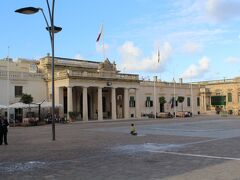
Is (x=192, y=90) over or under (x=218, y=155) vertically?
over

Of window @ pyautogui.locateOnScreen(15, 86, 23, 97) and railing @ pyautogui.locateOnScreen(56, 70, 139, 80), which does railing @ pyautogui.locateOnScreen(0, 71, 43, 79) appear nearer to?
window @ pyautogui.locateOnScreen(15, 86, 23, 97)

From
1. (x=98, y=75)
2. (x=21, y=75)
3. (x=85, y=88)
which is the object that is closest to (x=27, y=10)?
(x=21, y=75)

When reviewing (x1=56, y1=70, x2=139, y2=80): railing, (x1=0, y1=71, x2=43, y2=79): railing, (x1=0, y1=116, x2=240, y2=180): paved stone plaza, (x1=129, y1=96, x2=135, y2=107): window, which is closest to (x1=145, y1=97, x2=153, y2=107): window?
(x1=129, y1=96, x2=135, y2=107): window

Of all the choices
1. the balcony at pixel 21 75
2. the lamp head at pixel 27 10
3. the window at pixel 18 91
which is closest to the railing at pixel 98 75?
the balcony at pixel 21 75

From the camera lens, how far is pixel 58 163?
12.8 m

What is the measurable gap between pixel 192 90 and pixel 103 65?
102 ft

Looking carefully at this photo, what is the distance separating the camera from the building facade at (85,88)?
53938mm

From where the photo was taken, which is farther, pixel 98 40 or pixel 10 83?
pixel 98 40

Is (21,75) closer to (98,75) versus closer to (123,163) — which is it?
(98,75)

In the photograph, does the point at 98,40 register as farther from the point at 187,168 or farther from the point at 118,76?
the point at 187,168

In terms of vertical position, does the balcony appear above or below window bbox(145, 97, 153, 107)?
above

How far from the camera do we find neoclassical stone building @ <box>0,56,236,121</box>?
54.1m

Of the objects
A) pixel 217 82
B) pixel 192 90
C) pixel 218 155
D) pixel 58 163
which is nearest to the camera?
pixel 58 163

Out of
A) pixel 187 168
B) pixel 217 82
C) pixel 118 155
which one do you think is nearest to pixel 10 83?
pixel 118 155
